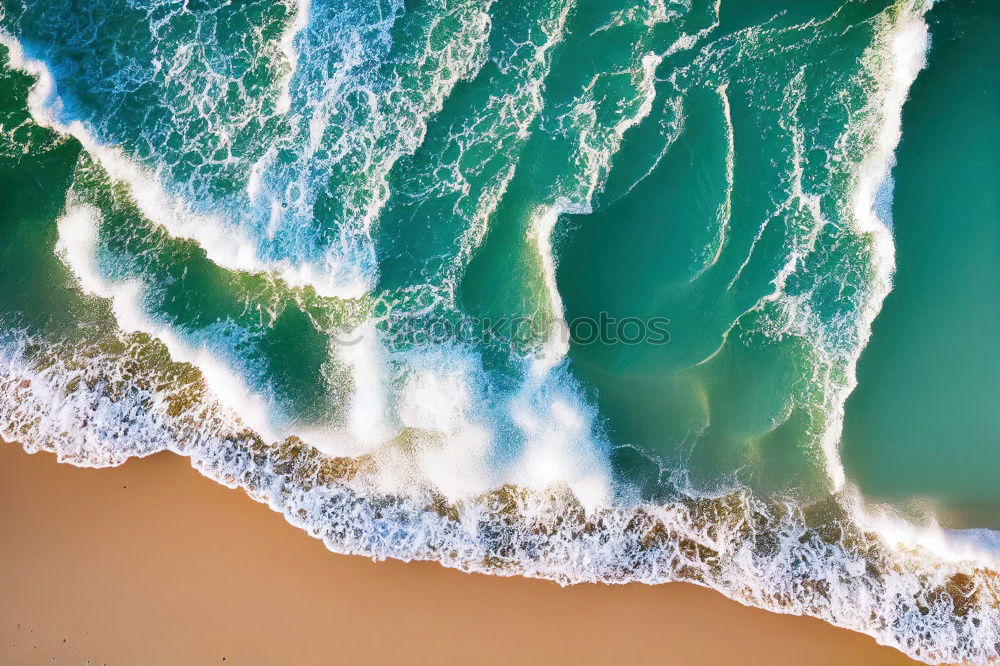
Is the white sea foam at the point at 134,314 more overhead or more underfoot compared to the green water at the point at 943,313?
more underfoot

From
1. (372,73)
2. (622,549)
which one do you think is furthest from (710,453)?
(372,73)

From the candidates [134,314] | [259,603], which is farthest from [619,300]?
[134,314]

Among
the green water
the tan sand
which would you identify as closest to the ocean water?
the green water

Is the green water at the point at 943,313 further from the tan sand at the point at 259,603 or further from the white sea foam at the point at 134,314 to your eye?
the white sea foam at the point at 134,314

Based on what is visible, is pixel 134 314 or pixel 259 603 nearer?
pixel 259 603

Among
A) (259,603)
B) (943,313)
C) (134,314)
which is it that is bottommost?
(259,603)

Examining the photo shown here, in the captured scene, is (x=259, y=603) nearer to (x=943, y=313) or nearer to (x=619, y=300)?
(x=619, y=300)

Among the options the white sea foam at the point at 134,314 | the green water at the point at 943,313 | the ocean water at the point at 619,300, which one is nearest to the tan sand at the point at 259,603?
the ocean water at the point at 619,300

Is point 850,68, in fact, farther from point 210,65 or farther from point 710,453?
point 210,65
